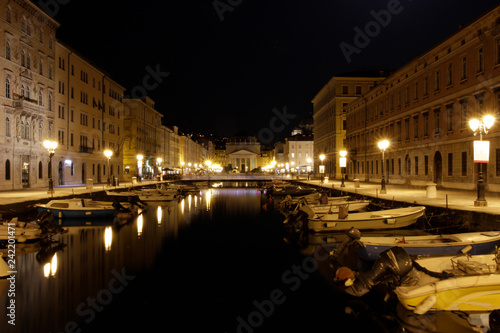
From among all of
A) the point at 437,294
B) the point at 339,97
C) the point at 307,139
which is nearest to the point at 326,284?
the point at 437,294

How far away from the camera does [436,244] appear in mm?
13773

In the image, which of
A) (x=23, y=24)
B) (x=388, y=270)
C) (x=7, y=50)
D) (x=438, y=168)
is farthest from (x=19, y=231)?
(x=438, y=168)

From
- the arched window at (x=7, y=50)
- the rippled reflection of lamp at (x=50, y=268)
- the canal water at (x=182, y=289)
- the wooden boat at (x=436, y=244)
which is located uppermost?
the arched window at (x=7, y=50)

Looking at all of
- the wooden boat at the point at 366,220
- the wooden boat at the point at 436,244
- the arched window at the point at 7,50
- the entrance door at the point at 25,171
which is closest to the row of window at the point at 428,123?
the wooden boat at the point at 366,220

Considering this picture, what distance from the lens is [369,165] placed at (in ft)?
214

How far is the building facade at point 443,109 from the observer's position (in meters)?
31.6

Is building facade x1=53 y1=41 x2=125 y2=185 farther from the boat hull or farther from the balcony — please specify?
the boat hull

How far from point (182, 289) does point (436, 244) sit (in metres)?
8.38

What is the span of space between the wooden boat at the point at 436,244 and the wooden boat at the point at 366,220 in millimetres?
7106

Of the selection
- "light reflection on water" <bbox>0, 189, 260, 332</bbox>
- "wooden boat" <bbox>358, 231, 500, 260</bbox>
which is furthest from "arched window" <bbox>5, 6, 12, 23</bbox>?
"wooden boat" <bbox>358, 231, 500, 260</bbox>

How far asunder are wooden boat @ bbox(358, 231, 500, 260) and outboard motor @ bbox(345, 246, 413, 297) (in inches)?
121

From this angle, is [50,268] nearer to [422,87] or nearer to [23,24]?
[23,24]

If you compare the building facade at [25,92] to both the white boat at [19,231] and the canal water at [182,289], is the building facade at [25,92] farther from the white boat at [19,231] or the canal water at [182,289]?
the canal water at [182,289]

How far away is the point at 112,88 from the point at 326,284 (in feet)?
223
